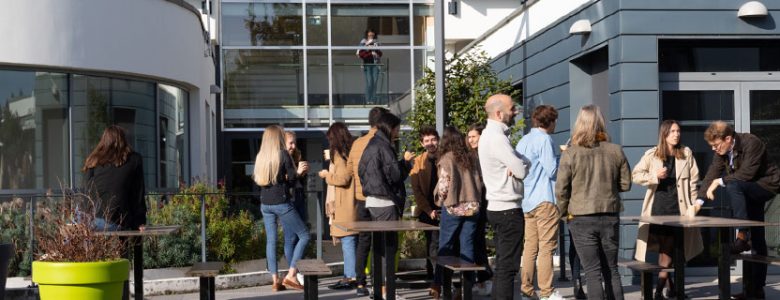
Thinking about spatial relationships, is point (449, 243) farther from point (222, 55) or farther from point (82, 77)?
point (222, 55)

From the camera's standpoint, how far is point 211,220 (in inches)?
541

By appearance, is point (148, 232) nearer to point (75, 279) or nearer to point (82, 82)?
point (75, 279)

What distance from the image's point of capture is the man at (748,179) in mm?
10906

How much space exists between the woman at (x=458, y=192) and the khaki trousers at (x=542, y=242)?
0.48 m

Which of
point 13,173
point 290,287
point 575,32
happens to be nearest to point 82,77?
point 13,173

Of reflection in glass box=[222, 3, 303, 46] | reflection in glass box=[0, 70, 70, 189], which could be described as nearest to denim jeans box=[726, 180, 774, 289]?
reflection in glass box=[0, 70, 70, 189]

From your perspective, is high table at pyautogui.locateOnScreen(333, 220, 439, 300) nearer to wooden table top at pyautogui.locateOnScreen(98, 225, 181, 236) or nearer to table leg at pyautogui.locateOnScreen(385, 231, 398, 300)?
table leg at pyautogui.locateOnScreen(385, 231, 398, 300)

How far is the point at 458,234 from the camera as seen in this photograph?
10352 mm

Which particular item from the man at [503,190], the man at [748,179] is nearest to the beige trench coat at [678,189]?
the man at [748,179]

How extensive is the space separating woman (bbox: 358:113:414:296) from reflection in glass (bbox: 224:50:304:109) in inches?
462

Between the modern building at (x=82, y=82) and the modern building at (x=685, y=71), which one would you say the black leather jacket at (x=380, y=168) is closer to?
the modern building at (x=685, y=71)

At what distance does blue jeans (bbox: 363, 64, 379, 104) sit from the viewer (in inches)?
882

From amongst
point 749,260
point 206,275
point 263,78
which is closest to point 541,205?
point 749,260

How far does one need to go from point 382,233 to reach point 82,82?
6.15 meters
